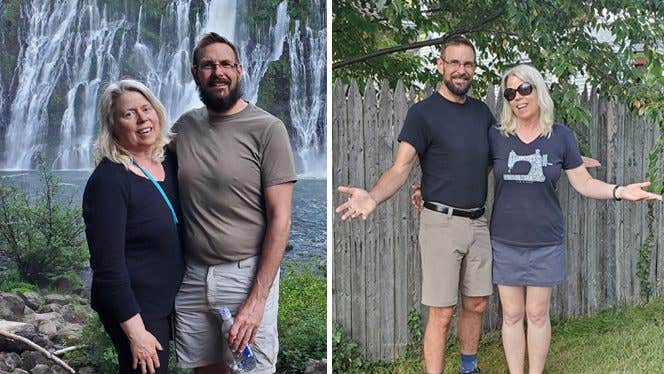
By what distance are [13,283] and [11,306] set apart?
86 millimetres

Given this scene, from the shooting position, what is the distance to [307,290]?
329 cm

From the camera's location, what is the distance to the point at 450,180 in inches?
137

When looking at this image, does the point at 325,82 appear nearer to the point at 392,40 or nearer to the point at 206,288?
the point at 206,288

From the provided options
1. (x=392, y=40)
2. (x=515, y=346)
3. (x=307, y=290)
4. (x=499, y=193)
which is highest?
(x=392, y=40)

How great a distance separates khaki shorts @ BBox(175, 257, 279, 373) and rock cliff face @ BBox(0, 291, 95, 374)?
13.6 inches

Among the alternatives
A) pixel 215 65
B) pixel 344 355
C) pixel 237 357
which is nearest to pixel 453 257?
pixel 344 355

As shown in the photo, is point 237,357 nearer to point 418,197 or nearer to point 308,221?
point 308,221

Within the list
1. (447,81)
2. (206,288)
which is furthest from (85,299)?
(447,81)

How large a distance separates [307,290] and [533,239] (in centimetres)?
99

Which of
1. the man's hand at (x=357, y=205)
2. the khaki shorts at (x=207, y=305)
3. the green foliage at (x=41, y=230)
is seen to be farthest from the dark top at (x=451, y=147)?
the green foliage at (x=41, y=230)

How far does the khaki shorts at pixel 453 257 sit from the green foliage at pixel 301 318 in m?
0.54

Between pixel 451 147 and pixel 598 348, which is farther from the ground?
pixel 451 147

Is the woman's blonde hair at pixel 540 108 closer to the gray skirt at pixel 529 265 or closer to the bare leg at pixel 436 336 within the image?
the gray skirt at pixel 529 265

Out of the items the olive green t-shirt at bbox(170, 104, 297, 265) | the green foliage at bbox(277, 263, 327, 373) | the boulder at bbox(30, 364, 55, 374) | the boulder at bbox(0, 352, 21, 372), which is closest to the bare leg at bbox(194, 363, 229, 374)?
the green foliage at bbox(277, 263, 327, 373)
